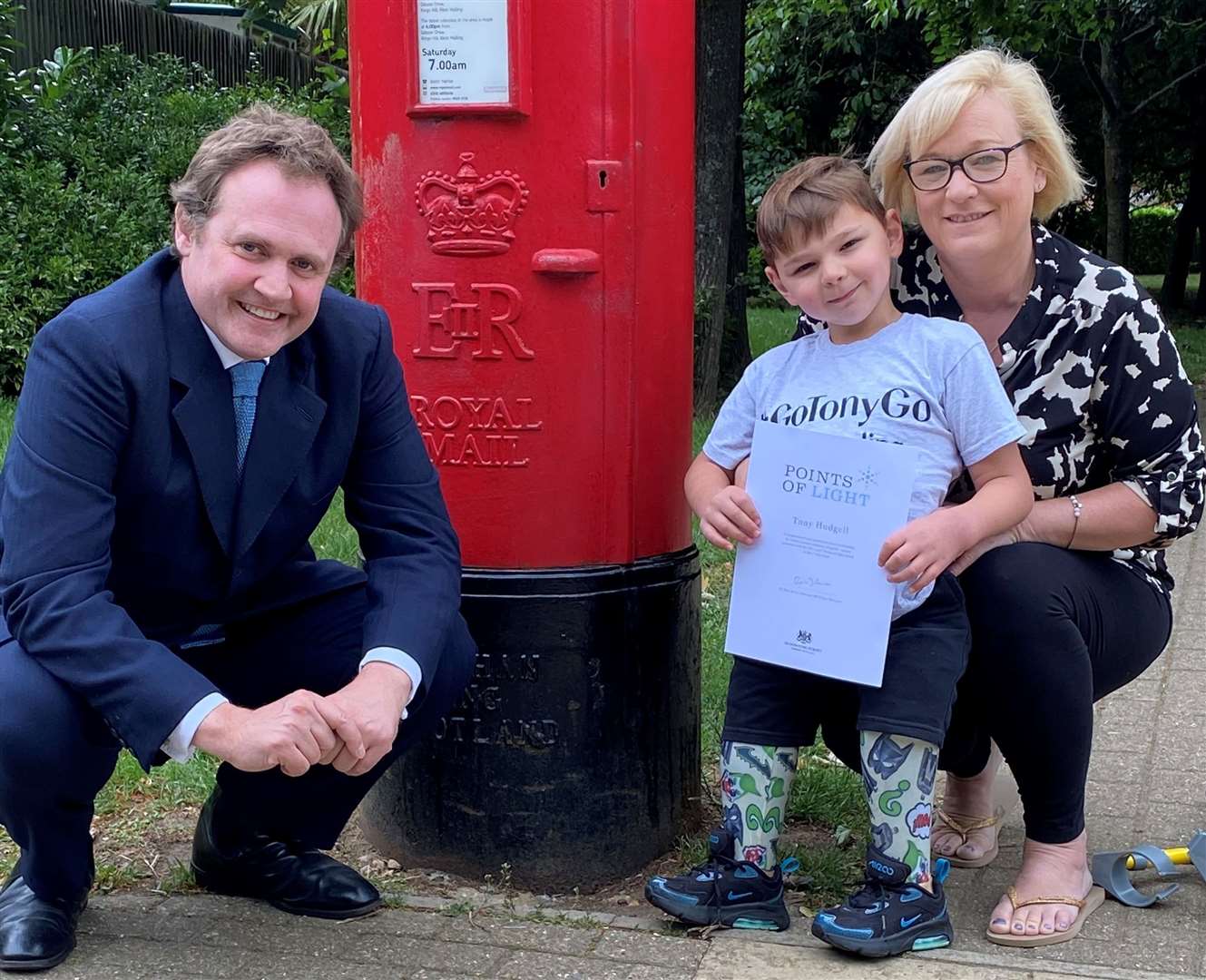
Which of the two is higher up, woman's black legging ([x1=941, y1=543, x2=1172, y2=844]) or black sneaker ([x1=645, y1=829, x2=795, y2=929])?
woman's black legging ([x1=941, y1=543, x2=1172, y2=844])

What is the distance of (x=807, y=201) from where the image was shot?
8.50ft

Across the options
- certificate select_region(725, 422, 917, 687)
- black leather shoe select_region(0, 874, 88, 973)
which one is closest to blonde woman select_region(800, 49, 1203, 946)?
certificate select_region(725, 422, 917, 687)

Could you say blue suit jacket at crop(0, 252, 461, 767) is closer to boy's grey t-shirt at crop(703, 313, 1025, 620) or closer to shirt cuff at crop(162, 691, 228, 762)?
shirt cuff at crop(162, 691, 228, 762)

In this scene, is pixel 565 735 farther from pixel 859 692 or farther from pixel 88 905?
pixel 88 905

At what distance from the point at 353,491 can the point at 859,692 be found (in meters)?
0.98

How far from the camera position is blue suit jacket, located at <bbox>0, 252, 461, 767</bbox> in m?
2.29

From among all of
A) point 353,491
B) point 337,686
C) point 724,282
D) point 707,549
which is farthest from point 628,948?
point 724,282

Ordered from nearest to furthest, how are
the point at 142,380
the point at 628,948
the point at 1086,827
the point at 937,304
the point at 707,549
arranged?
the point at 142,380
the point at 628,948
the point at 937,304
the point at 1086,827
the point at 707,549

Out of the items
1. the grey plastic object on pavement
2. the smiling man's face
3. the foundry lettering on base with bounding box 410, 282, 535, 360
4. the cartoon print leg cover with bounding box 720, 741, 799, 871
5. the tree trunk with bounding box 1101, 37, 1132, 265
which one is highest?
the tree trunk with bounding box 1101, 37, 1132, 265

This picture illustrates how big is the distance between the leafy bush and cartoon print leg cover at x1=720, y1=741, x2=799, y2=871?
3044 centimetres

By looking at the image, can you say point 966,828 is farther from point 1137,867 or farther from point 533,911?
point 533,911

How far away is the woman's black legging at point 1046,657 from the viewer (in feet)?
8.55

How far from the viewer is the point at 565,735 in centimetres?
290

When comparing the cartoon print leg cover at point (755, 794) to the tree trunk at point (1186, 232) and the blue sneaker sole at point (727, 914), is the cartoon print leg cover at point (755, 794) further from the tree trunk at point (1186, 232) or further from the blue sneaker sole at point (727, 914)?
the tree trunk at point (1186, 232)
